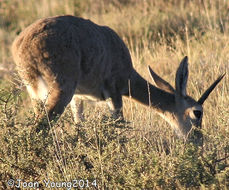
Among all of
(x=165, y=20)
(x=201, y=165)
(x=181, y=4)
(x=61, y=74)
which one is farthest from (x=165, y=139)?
(x=181, y=4)

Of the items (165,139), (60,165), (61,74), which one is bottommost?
(165,139)

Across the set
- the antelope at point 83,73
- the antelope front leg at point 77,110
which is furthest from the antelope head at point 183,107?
the antelope front leg at point 77,110

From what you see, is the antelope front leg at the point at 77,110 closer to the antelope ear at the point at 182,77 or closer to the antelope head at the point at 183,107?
the antelope head at the point at 183,107

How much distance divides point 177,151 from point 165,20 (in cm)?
727

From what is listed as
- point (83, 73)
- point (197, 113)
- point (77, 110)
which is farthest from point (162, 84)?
point (83, 73)

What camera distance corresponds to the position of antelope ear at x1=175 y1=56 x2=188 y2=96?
7289 mm

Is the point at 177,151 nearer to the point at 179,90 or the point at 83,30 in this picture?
the point at 83,30

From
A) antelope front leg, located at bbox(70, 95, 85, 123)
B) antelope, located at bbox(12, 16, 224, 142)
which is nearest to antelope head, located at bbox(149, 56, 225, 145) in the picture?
antelope, located at bbox(12, 16, 224, 142)

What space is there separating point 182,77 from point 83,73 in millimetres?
1630

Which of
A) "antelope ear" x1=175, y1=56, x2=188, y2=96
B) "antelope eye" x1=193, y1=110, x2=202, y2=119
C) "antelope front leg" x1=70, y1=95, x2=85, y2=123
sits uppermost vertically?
"antelope ear" x1=175, y1=56, x2=188, y2=96

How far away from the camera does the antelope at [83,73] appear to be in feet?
19.2

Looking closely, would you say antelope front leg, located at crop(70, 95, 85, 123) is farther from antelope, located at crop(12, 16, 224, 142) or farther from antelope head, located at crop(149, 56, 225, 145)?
antelope head, located at crop(149, 56, 225, 145)

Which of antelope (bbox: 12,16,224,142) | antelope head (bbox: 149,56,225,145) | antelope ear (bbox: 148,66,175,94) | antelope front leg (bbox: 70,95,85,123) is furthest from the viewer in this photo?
antelope ear (bbox: 148,66,175,94)

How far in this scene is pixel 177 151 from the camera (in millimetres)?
4539
